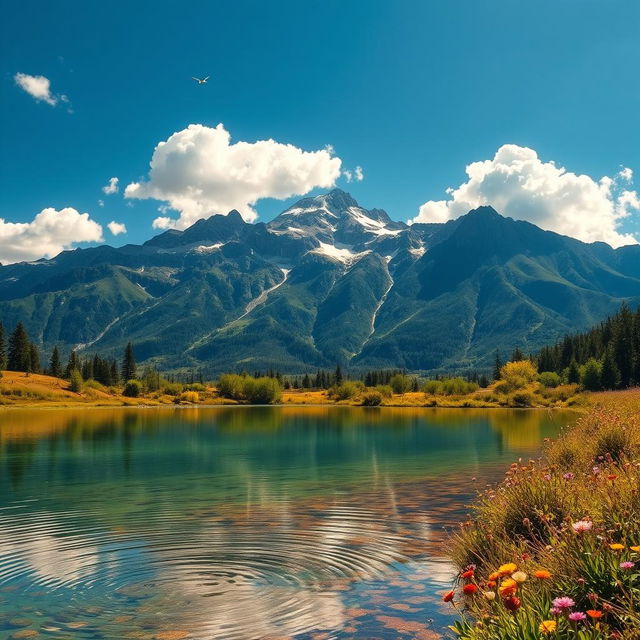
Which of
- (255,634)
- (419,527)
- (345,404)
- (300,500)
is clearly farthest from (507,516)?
(345,404)

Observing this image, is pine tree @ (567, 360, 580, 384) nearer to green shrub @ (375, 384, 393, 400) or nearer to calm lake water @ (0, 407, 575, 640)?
green shrub @ (375, 384, 393, 400)

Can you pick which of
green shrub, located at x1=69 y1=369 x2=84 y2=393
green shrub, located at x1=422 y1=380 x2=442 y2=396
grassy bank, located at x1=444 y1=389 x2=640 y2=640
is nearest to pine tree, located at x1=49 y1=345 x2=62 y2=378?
green shrub, located at x1=69 y1=369 x2=84 y2=393

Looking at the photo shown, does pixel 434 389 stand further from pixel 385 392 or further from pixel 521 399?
pixel 521 399

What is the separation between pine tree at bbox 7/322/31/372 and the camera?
570 feet

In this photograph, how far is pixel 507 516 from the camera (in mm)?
12250

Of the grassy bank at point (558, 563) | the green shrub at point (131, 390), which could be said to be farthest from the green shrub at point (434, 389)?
the grassy bank at point (558, 563)

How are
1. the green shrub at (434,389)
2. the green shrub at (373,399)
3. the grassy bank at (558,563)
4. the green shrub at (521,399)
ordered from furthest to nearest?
the green shrub at (434,389) < the green shrub at (373,399) < the green shrub at (521,399) < the grassy bank at (558,563)

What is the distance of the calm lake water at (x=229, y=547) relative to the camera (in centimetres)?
1152

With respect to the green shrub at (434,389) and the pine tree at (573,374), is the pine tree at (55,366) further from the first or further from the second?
the pine tree at (573,374)

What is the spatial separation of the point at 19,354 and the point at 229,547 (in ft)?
590

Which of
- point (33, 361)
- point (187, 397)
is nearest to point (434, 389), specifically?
point (187, 397)

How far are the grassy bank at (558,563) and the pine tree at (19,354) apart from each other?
186 m

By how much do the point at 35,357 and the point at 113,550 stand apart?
18550cm

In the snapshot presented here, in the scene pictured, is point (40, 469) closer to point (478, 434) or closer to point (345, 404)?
point (478, 434)
